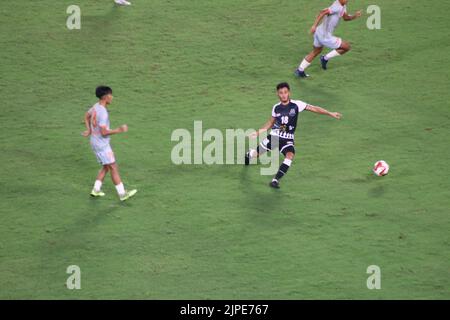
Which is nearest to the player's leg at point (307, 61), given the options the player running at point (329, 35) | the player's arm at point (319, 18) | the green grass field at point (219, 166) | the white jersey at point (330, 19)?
the player running at point (329, 35)

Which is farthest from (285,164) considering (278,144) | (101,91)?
(101,91)

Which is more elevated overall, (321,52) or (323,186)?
(321,52)

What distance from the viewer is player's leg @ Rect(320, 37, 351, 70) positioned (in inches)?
658

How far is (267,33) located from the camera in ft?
59.8

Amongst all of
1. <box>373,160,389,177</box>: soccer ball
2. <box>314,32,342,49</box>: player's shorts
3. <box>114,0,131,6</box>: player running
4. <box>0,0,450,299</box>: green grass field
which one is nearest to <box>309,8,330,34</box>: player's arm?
<box>314,32,342,49</box>: player's shorts

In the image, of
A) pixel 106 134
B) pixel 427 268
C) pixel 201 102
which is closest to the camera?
pixel 427 268

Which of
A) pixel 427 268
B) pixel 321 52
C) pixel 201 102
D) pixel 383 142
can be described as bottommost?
pixel 427 268

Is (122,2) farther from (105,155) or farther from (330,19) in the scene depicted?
(105,155)

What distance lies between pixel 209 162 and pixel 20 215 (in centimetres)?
352

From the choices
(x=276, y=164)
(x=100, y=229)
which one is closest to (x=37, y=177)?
(x=100, y=229)

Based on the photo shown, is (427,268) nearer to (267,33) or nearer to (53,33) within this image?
(267,33)

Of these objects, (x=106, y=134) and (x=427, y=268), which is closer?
(x=427, y=268)

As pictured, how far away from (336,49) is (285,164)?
167 inches

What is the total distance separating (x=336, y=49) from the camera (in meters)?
16.9
